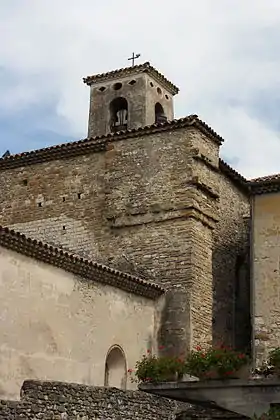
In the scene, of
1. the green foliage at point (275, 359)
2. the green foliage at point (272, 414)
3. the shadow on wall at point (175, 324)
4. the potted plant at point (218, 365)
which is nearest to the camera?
the green foliage at point (272, 414)

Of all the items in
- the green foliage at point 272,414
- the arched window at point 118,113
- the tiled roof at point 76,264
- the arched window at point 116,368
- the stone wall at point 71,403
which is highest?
the arched window at point 118,113

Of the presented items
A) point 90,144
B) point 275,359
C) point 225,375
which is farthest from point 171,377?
point 90,144

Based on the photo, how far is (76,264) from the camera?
52.2 feet

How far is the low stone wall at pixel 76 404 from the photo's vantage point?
40.0 feet

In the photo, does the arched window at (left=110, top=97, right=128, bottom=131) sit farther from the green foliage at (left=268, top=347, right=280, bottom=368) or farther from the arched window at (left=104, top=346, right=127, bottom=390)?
the green foliage at (left=268, top=347, right=280, bottom=368)

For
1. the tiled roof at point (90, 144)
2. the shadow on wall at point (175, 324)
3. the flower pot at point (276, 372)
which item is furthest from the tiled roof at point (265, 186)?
the flower pot at point (276, 372)

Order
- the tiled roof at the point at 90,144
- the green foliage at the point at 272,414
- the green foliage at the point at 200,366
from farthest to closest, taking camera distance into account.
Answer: the tiled roof at the point at 90,144, the green foliage at the point at 200,366, the green foliage at the point at 272,414

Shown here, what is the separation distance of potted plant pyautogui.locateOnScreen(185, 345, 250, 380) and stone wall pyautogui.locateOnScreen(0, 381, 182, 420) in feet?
9.43

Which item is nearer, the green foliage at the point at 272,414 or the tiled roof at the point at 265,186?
the green foliage at the point at 272,414

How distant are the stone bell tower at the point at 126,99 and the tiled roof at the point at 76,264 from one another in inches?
261

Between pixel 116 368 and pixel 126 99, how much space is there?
30.9ft

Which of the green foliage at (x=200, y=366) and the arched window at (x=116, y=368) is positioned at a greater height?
the arched window at (x=116, y=368)

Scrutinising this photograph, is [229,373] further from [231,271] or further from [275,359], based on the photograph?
[231,271]

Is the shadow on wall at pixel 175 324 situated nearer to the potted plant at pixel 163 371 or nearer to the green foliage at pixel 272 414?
the potted plant at pixel 163 371
